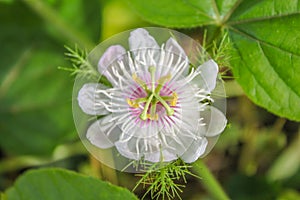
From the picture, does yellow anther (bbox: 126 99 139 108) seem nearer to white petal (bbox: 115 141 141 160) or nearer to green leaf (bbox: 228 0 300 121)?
white petal (bbox: 115 141 141 160)

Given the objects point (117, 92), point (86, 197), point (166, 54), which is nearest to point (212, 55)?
point (166, 54)

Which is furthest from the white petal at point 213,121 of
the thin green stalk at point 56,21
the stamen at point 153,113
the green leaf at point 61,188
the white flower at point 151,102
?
the thin green stalk at point 56,21

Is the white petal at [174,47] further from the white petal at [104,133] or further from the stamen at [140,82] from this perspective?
the white petal at [104,133]

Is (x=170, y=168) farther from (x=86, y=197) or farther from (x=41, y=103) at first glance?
(x=41, y=103)

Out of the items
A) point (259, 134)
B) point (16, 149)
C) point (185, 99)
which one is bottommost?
point (259, 134)

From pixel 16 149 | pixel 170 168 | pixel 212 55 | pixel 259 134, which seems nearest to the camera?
pixel 170 168

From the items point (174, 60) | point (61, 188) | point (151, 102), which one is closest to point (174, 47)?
point (174, 60)

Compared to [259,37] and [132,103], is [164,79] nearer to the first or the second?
[132,103]

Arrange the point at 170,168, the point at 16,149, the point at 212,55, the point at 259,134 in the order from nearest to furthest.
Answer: the point at 170,168 → the point at 212,55 → the point at 16,149 → the point at 259,134
